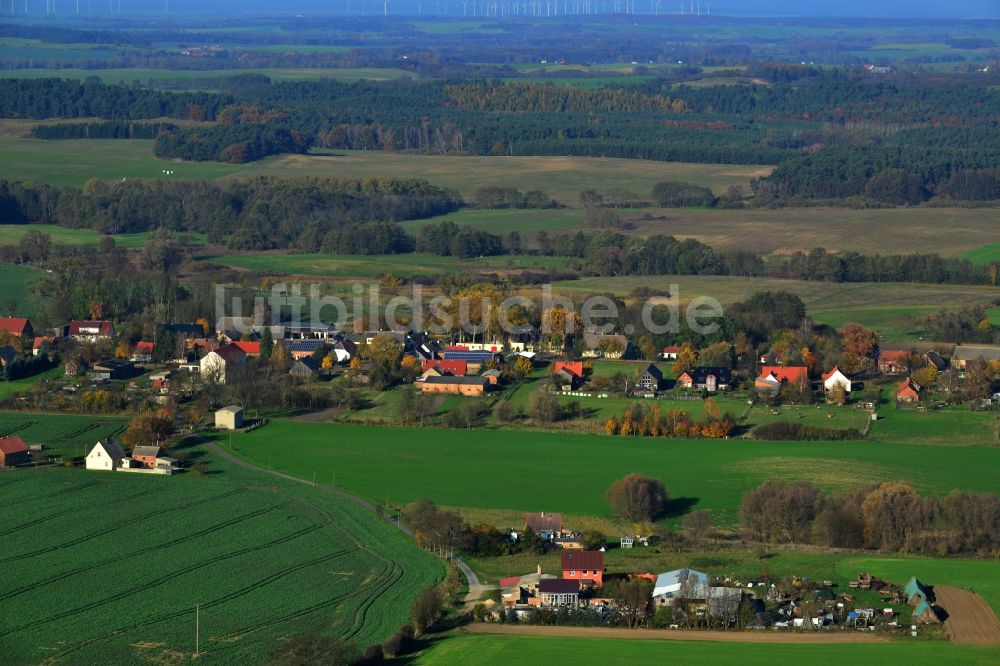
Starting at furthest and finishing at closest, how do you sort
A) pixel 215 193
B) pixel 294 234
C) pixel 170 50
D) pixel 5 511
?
pixel 170 50
pixel 215 193
pixel 294 234
pixel 5 511

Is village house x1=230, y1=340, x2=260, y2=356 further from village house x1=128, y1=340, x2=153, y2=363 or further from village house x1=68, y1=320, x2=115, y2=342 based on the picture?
village house x1=68, y1=320, x2=115, y2=342

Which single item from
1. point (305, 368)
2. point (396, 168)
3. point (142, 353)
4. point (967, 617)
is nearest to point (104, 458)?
point (305, 368)

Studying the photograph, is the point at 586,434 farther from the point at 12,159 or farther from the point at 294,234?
the point at 12,159

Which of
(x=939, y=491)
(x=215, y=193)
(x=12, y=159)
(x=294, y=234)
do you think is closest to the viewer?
(x=939, y=491)

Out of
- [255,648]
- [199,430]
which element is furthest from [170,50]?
[255,648]

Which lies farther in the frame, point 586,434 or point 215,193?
point 215,193

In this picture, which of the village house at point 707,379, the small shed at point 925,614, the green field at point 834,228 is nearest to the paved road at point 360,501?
the small shed at point 925,614

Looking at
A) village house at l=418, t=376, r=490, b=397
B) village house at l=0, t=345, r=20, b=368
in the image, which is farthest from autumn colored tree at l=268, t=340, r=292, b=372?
village house at l=0, t=345, r=20, b=368
